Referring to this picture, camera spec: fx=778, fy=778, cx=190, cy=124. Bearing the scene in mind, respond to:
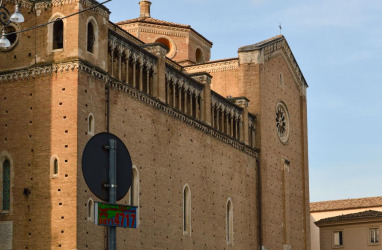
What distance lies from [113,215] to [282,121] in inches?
1136

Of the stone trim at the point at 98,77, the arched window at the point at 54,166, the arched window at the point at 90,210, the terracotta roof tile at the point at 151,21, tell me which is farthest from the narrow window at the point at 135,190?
the terracotta roof tile at the point at 151,21

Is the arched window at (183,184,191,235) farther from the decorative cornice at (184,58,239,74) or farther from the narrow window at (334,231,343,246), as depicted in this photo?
the narrow window at (334,231,343,246)

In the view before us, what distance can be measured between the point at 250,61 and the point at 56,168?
54.3 feet

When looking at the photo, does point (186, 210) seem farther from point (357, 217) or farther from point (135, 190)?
point (357, 217)

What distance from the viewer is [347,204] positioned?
177ft

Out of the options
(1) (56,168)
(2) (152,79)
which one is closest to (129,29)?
(2) (152,79)

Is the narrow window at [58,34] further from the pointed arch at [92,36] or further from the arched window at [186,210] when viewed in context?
the arched window at [186,210]

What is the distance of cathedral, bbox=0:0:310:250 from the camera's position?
2092cm

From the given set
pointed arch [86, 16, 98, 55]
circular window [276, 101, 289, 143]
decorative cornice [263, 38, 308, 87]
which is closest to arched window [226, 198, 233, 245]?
circular window [276, 101, 289, 143]

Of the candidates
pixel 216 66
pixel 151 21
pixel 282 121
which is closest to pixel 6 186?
pixel 216 66

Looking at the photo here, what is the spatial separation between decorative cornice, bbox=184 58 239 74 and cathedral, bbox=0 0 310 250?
0.06 meters

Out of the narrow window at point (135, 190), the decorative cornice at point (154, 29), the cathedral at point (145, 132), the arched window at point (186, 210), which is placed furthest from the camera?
the decorative cornice at point (154, 29)

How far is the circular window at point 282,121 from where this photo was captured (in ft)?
125

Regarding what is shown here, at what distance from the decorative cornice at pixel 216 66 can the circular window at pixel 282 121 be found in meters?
3.61
